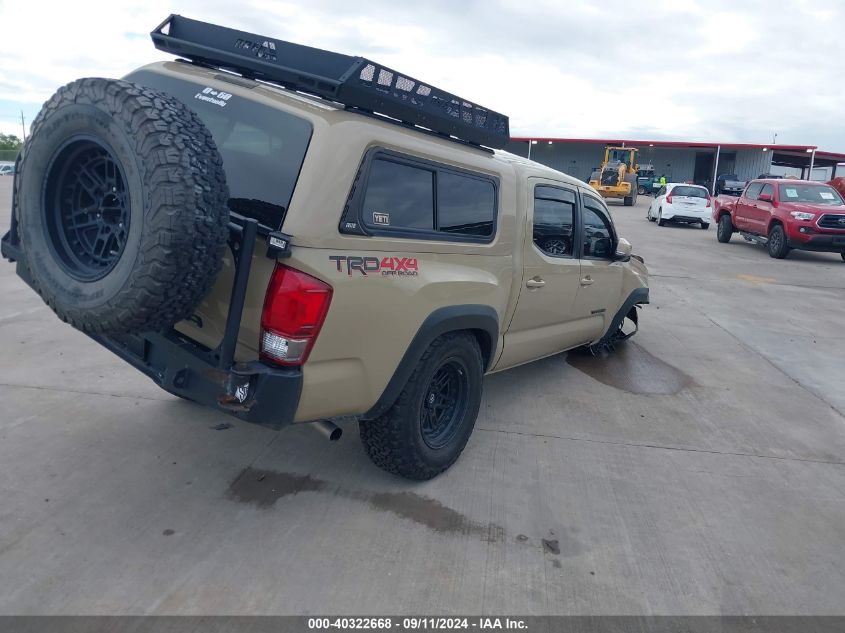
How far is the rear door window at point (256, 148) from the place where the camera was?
9.32ft

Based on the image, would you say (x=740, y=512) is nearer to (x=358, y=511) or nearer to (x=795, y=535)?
(x=795, y=535)

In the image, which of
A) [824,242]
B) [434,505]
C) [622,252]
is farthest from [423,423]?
[824,242]

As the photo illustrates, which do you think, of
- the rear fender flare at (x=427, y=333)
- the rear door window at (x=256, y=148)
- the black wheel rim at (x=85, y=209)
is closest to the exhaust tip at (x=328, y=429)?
the rear fender flare at (x=427, y=333)

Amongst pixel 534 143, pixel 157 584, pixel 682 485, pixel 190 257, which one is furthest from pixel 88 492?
pixel 534 143

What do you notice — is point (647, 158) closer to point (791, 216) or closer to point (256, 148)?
point (791, 216)

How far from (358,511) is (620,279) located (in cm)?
366

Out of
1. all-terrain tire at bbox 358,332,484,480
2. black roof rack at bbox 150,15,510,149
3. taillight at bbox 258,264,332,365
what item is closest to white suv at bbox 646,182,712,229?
black roof rack at bbox 150,15,510,149

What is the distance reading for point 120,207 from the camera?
2803mm

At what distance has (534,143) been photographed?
50.6 metres

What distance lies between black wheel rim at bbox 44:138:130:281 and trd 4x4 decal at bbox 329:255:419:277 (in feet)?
3.04

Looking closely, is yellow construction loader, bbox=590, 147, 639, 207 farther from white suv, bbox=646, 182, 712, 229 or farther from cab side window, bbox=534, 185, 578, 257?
cab side window, bbox=534, 185, 578, 257

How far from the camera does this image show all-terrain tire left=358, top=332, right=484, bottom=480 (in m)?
3.38
